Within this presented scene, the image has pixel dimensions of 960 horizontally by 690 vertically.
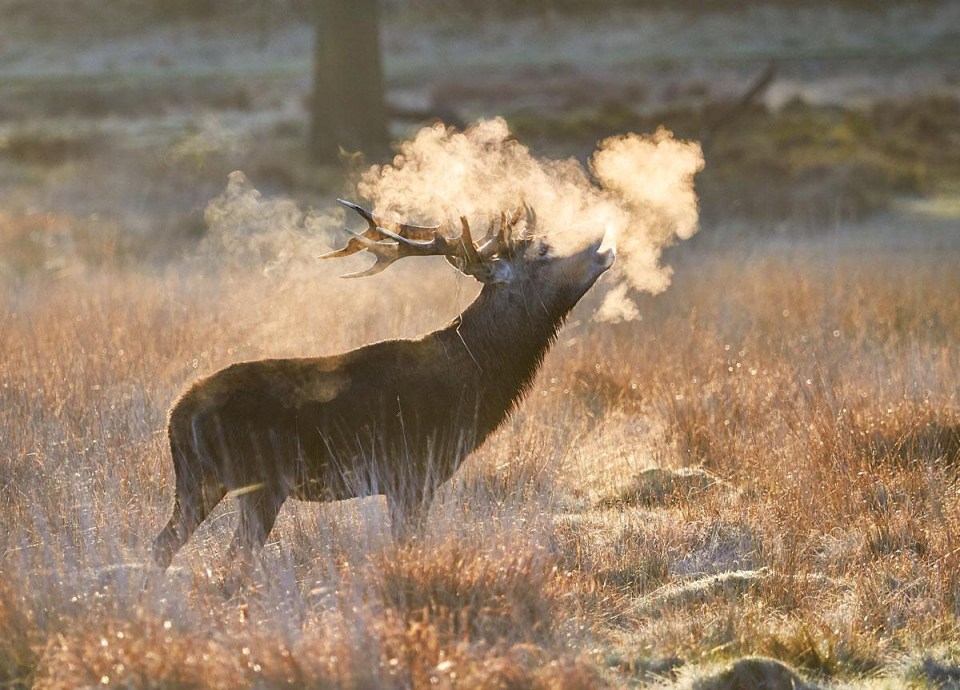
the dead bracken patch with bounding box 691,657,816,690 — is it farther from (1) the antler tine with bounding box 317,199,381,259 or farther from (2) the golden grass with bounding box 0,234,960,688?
(1) the antler tine with bounding box 317,199,381,259

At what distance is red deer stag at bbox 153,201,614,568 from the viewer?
5.06 metres

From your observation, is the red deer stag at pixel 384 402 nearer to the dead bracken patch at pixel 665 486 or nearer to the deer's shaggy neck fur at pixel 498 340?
the deer's shaggy neck fur at pixel 498 340

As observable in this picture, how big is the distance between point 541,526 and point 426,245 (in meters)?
1.39

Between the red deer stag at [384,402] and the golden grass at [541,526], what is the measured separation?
25 centimetres

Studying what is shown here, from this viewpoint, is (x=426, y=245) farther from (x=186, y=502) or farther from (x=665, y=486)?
(x=665, y=486)

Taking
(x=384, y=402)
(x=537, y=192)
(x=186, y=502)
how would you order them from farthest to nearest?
1. (x=537, y=192)
2. (x=384, y=402)
3. (x=186, y=502)

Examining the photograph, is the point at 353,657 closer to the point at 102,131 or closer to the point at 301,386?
the point at 301,386

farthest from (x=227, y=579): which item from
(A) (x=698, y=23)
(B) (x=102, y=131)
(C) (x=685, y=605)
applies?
(A) (x=698, y=23)

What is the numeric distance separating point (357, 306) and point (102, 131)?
63.2ft

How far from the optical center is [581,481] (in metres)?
7.03

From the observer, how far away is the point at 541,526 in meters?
5.77

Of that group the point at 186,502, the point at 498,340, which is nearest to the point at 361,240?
the point at 498,340

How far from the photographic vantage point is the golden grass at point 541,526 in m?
4.51

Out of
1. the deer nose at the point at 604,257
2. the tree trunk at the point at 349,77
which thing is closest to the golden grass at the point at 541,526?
the deer nose at the point at 604,257
